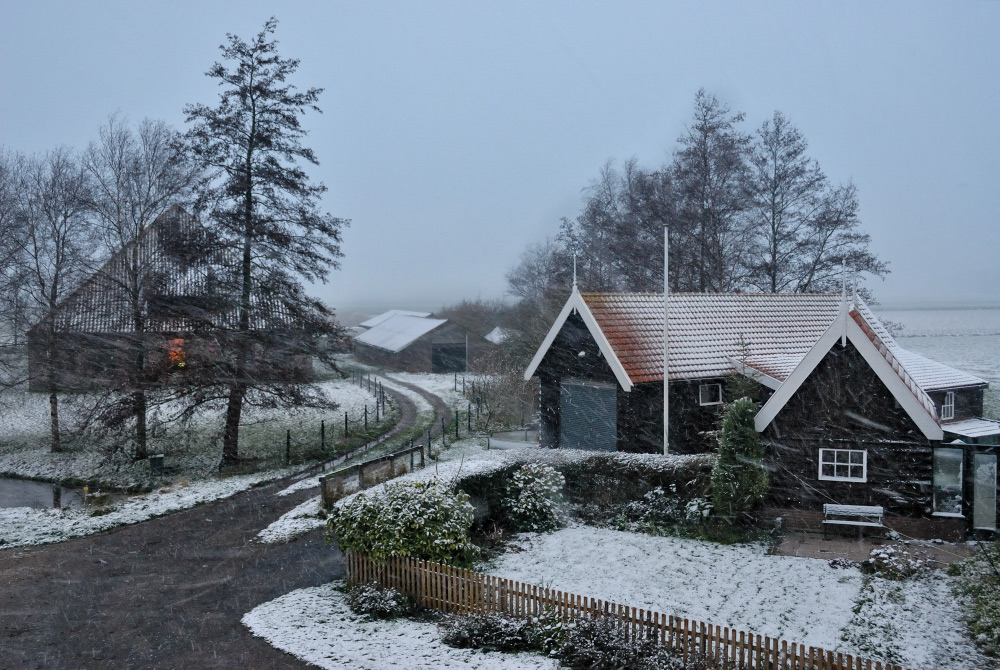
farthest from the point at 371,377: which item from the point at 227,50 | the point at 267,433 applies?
the point at 227,50

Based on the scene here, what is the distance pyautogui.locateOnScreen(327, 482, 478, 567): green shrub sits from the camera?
11758 mm

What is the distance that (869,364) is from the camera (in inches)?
593

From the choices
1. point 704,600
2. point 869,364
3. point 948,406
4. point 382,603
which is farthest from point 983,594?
point 382,603

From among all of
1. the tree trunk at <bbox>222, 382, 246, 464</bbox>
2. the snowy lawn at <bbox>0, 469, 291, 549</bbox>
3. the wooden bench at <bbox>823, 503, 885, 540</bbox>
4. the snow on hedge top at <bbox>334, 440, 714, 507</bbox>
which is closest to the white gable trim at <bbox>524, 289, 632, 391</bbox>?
the snow on hedge top at <bbox>334, 440, 714, 507</bbox>

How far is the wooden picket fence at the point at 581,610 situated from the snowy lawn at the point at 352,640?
0.60m

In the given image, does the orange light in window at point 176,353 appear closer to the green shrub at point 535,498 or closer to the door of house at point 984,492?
the green shrub at point 535,498

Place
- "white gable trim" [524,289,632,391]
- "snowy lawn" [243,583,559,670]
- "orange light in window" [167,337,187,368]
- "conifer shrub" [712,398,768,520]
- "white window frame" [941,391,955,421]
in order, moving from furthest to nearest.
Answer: "orange light in window" [167,337,187,368], "white gable trim" [524,289,632,391], "white window frame" [941,391,955,421], "conifer shrub" [712,398,768,520], "snowy lawn" [243,583,559,670]

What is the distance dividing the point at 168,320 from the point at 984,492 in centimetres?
2343

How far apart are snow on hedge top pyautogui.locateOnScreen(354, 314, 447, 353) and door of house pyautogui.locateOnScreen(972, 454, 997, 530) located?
4054 cm

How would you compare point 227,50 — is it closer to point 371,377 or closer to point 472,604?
point 472,604

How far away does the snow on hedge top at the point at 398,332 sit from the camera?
173ft

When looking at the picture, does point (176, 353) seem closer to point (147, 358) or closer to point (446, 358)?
point (147, 358)

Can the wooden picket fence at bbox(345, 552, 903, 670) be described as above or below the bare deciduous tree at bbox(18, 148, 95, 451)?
below

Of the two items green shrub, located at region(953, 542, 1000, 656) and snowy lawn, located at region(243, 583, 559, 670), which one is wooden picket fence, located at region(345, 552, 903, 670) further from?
green shrub, located at region(953, 542, 1000, 656)
